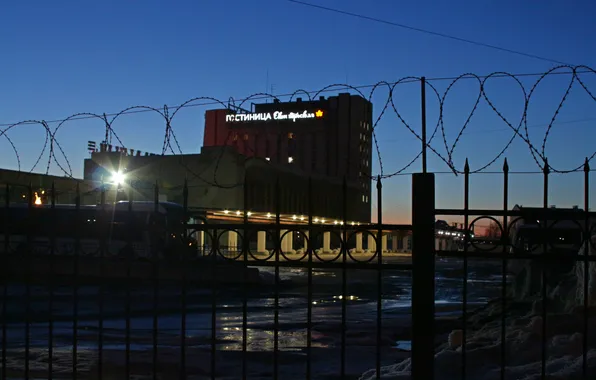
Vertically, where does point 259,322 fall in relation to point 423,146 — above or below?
below

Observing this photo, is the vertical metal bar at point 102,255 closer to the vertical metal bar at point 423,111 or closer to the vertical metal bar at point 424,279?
the vertical metal bar at point 424,279

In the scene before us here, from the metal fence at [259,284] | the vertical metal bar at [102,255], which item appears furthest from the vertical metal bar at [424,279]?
the vertical metal bar at [102,255]

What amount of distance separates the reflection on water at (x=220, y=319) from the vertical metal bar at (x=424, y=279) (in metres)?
2.03

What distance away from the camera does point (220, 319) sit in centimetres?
1552

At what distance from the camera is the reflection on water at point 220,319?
456 inches

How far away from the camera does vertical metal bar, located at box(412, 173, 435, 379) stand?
454cm

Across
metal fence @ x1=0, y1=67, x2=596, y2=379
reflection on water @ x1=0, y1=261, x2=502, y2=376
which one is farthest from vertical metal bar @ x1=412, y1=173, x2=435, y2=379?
reflection on water @ x1=0, y1=261, x2=502, y2=376

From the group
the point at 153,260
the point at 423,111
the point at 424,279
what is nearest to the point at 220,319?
the point at 423,111

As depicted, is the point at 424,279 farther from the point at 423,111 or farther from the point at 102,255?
the point at 423,111

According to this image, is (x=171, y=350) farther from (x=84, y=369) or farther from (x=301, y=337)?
(x=301, y=337)

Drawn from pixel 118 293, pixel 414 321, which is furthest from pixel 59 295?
pixel 414 321

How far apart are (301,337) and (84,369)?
4597 millimetres

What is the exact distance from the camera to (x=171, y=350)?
35.1 feet

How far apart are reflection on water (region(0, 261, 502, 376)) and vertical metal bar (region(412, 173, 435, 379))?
6.67 feet
